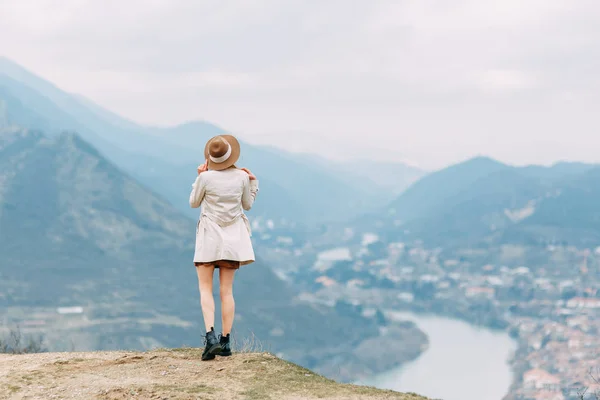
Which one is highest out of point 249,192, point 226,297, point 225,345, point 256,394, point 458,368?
point 249,192

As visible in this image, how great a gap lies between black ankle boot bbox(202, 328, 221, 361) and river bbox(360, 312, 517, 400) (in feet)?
202

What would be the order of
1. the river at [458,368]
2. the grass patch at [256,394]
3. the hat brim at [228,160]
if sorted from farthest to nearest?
the river at [458,368], the hat brim at [228,160], the grass patch at [256,394]

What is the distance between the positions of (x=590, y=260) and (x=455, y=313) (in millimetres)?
47367

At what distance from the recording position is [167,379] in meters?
6.86

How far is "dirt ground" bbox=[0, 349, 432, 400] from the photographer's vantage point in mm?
6438

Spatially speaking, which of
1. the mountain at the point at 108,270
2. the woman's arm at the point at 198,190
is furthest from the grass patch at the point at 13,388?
the mountain at the point at 108,270

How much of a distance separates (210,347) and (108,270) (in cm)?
13356

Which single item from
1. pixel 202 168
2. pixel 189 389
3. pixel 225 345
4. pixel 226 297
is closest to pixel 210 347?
pixel 225 345

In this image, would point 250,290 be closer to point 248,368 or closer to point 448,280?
point 448,280

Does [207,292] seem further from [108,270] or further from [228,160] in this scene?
[108,270]

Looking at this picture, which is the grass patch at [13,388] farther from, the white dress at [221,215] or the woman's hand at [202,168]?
the woman's hand at [202,168]

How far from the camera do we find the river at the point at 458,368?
82250mm

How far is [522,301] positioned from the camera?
15650 centimetres

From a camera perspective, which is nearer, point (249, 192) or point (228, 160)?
point (228, 160)
